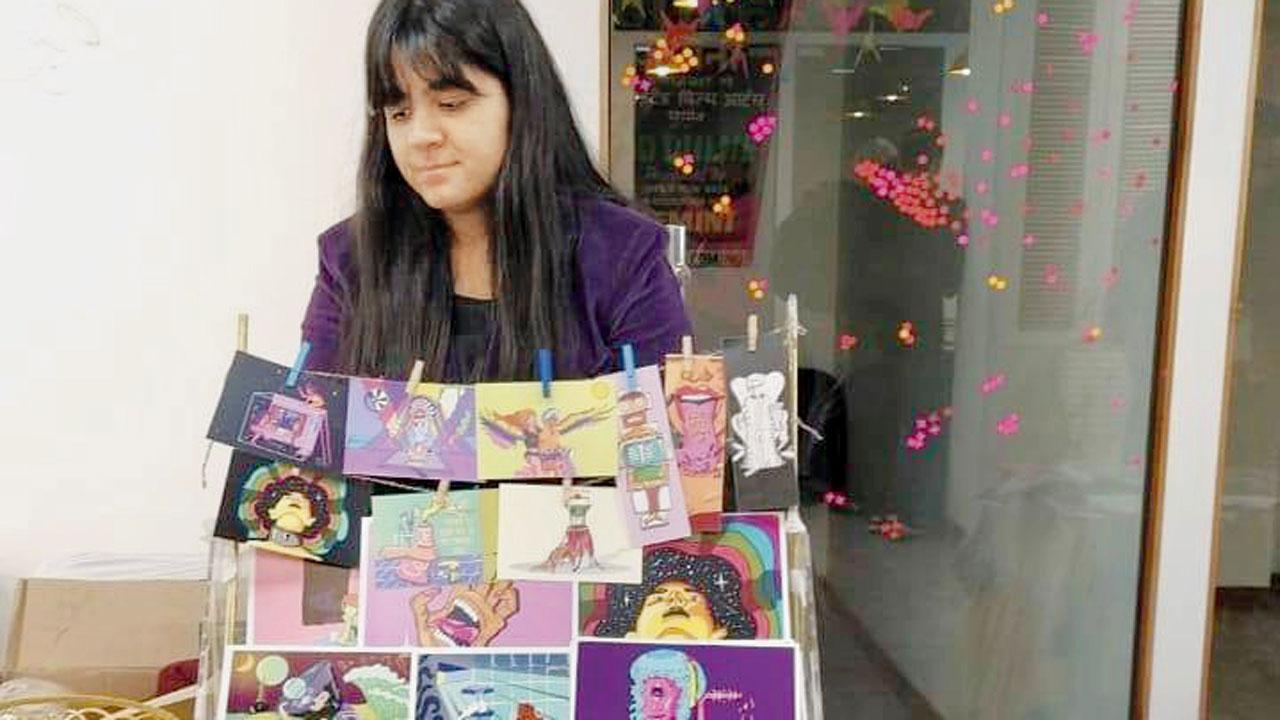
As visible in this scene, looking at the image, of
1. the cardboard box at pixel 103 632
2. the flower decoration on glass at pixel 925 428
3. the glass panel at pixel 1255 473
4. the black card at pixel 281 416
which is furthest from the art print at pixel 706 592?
the glass panel at pixel 1255 473

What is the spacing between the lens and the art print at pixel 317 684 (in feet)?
2.79

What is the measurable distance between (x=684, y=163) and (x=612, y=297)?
96cm

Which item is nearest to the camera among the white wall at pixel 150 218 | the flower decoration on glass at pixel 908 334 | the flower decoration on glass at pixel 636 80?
Answer: the white wall at pixel 150 218

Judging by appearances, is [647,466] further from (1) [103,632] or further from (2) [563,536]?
(1) [103,632]

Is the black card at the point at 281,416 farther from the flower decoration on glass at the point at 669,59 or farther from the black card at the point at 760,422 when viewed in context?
the flower decoration on glass at the point at 669,59

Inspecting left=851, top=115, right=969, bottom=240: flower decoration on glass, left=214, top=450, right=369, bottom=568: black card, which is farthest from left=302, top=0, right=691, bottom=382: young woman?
left=851, top=115, right=969, bottom=240: flower decoration on glass

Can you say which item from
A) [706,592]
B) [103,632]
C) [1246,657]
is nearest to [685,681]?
[706,592]

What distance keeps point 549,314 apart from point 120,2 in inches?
43.9

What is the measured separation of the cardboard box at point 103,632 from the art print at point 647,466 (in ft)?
3.04

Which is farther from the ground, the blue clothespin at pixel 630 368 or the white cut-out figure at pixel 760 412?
the blue clothespin at pixel 630 368

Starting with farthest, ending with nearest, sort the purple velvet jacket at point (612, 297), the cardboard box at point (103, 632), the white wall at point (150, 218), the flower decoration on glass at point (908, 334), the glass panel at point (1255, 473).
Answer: the glass panel at point (1255, 473) < the flower decoration on glass at point (908, 334) < the white wall at point (150, 218) < the cardboard box at point (103, 632) < the purple velvet jacket at point (612, 297)

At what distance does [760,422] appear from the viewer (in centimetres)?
91

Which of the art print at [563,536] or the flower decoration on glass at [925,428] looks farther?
the flower decoration on glass at [925,428]

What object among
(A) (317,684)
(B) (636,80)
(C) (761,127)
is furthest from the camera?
(C) (761,127)
